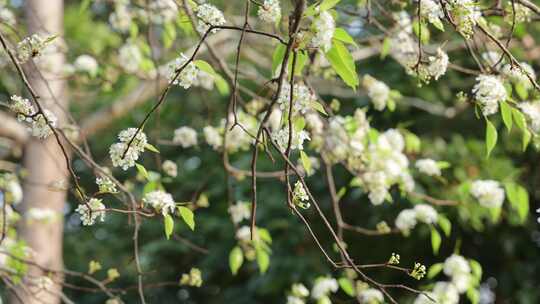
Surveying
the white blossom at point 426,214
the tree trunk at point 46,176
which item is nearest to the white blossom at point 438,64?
the white blossom at point 426,214

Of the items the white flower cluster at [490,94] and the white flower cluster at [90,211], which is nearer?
the white flower cluster at [90,211]

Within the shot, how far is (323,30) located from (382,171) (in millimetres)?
1128

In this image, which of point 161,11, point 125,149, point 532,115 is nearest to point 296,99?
point 125,149

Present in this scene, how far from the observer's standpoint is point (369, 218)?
4.35 metres

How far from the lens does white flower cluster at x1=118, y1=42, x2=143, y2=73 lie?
111 inches

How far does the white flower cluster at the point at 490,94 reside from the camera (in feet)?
4.83

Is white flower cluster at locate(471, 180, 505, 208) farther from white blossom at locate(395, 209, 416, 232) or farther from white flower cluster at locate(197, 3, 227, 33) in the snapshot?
white flower cluster at locate(197, 3, 227, 33)

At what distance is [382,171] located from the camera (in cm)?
221

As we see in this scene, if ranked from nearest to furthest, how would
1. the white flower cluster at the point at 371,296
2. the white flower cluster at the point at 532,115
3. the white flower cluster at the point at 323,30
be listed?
the white flower cluster at the point at 323,30, the white flower cluster at the point at 532,115, the white flower cluster at the point at 371,296

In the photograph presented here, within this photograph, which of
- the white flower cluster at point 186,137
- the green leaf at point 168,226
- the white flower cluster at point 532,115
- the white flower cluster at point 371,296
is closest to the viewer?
the green leaf at point 168,226

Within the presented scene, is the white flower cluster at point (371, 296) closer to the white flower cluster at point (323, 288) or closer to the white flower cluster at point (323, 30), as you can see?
the white flower cluster at point (323, 288)

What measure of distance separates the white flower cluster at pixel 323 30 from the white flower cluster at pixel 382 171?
1.05m

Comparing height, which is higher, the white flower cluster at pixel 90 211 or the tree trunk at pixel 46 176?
the tree trunk at pixel 46 176

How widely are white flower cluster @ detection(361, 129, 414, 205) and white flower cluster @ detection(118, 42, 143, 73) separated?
108 centimetres
